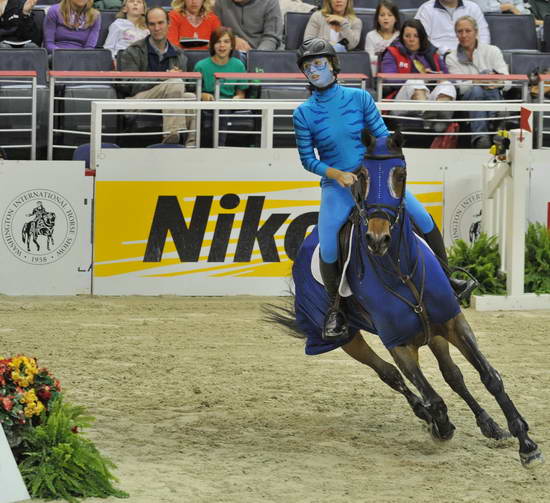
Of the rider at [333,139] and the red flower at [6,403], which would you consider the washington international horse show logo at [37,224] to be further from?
the red flower at [6,403]

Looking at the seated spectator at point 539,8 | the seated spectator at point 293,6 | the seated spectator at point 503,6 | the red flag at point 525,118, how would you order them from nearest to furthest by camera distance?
the red flag at point 525,118, the seated spectator at point 293,6, the seated spectator at point 503,6, the seated spectator at point 539,8

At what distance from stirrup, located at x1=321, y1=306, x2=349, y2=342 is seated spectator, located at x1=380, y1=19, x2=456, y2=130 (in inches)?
243

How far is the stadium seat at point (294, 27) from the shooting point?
14562mm

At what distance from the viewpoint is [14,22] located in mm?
13570

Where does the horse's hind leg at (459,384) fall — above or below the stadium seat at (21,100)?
below

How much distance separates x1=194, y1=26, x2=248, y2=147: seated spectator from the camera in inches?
520

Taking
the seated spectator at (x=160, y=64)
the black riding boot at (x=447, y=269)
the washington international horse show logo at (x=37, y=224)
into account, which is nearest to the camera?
the black riding boot at (x=447, y=269)

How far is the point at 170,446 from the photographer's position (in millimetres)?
7293

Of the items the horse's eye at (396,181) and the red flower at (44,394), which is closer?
the red flower at (44,394)

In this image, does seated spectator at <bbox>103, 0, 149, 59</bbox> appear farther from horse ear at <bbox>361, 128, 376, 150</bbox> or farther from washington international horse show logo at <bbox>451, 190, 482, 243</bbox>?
horse ear at <bbox>361, 128, 376, 150</bbox>

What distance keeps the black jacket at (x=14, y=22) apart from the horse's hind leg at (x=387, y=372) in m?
7.10

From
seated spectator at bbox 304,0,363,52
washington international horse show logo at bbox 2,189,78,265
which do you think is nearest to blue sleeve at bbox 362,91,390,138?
washington international horse show logo at bbox 2,189,78,265

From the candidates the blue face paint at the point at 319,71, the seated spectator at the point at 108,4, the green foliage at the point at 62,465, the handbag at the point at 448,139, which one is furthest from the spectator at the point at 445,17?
the green foliage at the point at 62,465

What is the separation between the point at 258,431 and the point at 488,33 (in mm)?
8443
